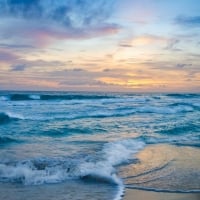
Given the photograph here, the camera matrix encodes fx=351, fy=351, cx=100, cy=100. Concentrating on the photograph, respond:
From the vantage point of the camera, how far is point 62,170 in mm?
7477

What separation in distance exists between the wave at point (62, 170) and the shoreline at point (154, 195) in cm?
49

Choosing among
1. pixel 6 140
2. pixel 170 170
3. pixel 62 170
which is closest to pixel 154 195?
pixel 170 170

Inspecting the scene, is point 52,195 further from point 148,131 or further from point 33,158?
point 148,131

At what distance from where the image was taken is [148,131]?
15438 mm

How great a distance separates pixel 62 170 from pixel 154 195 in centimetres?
224

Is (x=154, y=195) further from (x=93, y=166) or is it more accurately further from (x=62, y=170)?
(x=62, y=170)

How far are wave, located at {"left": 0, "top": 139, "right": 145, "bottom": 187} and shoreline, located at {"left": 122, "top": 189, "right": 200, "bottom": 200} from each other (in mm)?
486

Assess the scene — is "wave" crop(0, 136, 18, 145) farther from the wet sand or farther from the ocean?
the wet sand

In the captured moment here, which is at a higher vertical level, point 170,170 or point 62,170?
point 62,170

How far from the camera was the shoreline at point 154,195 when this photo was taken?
589 cm

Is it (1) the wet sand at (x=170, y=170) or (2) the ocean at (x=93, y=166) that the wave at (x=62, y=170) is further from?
(1) the wet sand at (x=170, y=170)

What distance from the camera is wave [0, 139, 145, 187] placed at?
6945mm

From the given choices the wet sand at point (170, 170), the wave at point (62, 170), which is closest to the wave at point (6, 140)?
the wave at point (62, 170)

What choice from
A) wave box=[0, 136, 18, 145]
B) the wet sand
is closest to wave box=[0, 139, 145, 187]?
the wet sand
